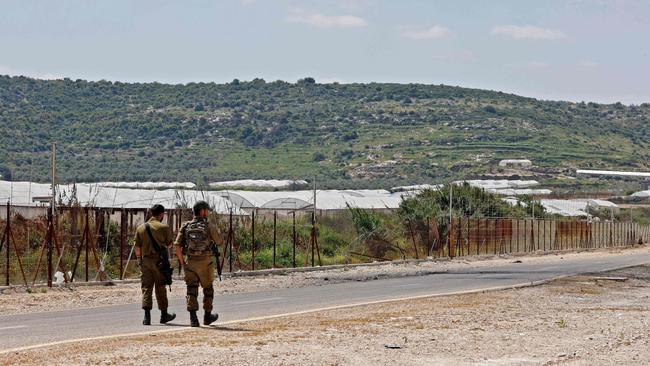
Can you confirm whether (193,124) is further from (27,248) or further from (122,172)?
(27,248)

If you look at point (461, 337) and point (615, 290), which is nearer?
point (461, 337)

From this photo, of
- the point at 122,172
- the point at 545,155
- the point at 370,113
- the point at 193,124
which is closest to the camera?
the point at 122,172

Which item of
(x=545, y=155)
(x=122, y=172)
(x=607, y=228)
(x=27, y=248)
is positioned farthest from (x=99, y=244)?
(x=545, y=155)

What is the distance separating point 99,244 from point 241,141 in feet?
413

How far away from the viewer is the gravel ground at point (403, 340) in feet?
51.0

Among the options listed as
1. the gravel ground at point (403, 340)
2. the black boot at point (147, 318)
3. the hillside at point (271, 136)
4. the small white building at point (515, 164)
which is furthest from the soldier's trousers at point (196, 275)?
the small white building at point (515, 164)

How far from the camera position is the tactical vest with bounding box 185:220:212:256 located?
19125 mm

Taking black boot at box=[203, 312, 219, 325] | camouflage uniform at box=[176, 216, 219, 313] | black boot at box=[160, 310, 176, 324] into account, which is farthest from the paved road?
camouflage uniform at box=[176, 216, 219, 313]

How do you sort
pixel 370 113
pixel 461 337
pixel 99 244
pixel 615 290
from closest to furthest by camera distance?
pixel 461 337
pixel 615 290
pixel 99 244
pixel 370 113

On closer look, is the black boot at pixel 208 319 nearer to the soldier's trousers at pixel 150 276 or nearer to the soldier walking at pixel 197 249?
the soldier walking at pixel 197 249

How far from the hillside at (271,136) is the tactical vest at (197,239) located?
324ft

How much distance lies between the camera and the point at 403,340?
1805cm

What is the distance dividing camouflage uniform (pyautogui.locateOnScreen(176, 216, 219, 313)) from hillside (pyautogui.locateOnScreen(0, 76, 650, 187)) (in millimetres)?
98525

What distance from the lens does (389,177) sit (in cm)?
14350
